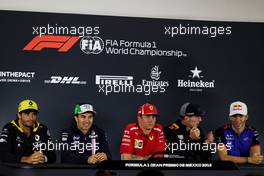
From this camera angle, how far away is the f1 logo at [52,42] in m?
5.40

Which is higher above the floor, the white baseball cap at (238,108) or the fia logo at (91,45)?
the fia logo at (91,45)

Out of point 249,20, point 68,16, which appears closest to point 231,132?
point 249,20

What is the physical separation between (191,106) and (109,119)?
2.89 ft

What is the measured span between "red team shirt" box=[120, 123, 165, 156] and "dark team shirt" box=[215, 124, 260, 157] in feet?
2.14

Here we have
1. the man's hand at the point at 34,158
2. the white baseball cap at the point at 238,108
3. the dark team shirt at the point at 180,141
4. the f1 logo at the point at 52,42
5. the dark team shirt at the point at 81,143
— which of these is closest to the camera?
the man's hand at the point at 34,158

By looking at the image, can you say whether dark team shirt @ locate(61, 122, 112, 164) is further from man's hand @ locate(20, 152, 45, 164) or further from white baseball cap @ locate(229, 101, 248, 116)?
white baseball cap @ locate(229, 101, 248, 116)

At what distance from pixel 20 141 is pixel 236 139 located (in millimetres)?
2246

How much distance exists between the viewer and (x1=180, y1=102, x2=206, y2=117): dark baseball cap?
5.55m

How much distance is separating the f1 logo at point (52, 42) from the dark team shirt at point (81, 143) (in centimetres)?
83

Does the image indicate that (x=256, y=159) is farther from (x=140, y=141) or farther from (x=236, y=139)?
(x=140, y=141)
